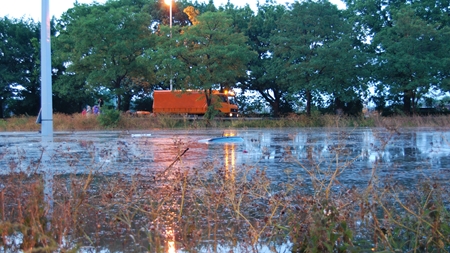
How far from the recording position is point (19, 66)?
52.9 m

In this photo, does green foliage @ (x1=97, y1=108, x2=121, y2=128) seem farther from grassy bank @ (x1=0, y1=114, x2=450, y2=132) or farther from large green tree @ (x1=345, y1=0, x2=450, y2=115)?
large green tree @ (x1=345, y1=0, x2=450, y2=115)

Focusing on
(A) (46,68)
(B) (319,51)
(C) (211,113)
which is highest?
(B) (319,51)

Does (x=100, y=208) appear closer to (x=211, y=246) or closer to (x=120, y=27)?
→ (x=211, y=246)

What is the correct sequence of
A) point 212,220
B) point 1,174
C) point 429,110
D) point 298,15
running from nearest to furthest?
1. point 212,220
2. point 1,174
3. point 298,15
4. point 429,110

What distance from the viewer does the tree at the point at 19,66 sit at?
2050 inches

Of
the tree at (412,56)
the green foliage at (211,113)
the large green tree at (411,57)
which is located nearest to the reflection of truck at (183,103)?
the green foliage at (211,113)

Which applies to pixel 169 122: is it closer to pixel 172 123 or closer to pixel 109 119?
pixel 172 123

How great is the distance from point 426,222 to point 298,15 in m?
35.4

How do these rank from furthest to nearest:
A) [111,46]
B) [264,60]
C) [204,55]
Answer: [264,60] → [111,46] → [204,55]

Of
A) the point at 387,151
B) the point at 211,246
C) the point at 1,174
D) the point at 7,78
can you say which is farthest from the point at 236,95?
the point at 211,246

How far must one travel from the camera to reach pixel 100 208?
214 inches

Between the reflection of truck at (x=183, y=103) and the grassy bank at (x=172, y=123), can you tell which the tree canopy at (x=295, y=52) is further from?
the grassy bank at (x=172, y=123)

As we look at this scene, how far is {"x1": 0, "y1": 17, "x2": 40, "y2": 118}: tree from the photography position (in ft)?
171

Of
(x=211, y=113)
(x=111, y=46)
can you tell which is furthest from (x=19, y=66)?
(x=211, y=113)
